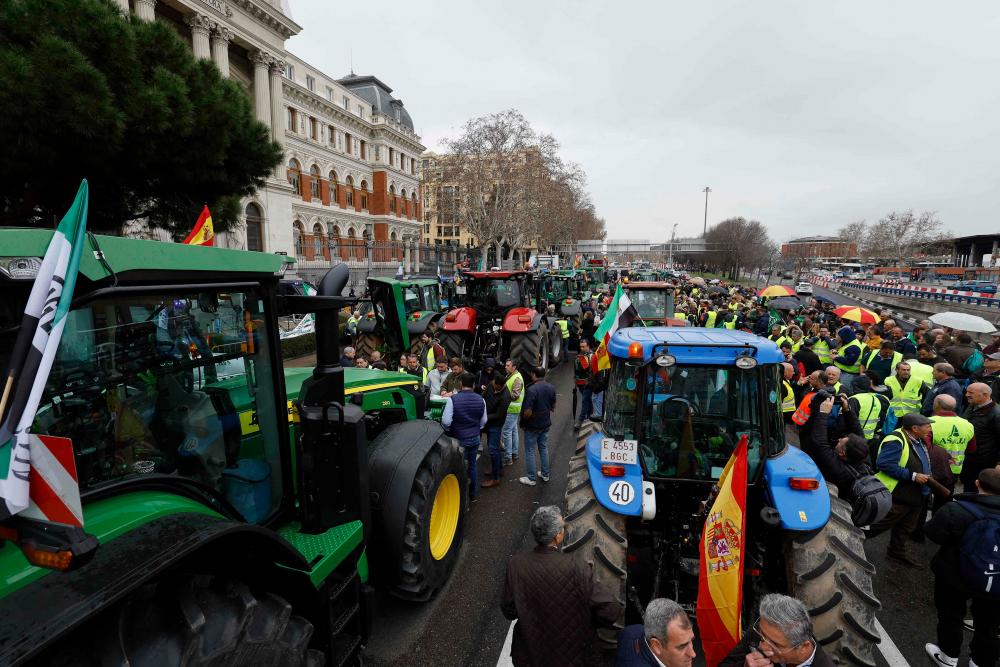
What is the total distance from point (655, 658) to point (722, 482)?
115cm

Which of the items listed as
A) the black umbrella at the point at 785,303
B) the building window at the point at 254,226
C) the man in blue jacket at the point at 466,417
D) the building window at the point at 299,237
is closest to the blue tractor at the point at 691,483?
the man in blue jacket at the point at 466,417

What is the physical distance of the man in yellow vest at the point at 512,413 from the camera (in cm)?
630

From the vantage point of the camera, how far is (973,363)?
23.2ft

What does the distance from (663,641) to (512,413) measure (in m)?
4.51

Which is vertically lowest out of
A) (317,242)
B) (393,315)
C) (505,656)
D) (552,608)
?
(505,656)

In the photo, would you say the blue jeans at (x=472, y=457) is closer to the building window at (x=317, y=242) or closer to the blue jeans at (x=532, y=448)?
the blue jeans at (x=532, y=448)

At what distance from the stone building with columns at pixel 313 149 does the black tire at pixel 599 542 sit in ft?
52.7

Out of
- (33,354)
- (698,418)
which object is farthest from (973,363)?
(33,354)

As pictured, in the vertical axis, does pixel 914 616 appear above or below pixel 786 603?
below

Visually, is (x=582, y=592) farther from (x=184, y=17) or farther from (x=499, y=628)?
(x=184, y=17)

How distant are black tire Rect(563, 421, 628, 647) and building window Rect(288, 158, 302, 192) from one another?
39852 millimetres

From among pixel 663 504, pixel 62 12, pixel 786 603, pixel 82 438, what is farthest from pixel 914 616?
pixel 62 12

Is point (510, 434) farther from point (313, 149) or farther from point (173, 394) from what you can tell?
point (313, 149)

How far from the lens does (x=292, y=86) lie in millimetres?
36344
